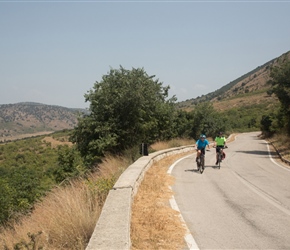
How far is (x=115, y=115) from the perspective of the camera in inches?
763

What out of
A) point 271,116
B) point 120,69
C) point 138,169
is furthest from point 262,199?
point 271,116

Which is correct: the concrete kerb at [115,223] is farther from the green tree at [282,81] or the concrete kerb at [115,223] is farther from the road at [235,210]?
the green tree at [282,81]

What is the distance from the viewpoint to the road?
18.8ft

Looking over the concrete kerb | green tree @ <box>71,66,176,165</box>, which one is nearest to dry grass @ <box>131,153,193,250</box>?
the concrete kerb

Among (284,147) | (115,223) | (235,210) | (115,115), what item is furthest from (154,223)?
(284,147)

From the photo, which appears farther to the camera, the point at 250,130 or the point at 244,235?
the point at 250,130

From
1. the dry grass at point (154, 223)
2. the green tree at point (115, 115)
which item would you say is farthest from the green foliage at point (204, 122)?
the dry grass at point (154, 223)

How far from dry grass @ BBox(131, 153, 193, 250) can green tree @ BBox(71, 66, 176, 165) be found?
917 cm

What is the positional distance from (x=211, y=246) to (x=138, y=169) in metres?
5.73

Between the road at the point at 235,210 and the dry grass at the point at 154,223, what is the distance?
0.32m

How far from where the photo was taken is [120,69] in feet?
65.9

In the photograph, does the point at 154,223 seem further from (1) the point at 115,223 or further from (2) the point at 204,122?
(2) the point at 204,122

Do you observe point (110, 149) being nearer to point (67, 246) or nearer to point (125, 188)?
point (125, 188)

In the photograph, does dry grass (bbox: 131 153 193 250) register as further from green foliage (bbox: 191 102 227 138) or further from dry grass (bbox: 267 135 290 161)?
green foliage (bbox: 191 102 227 138)
